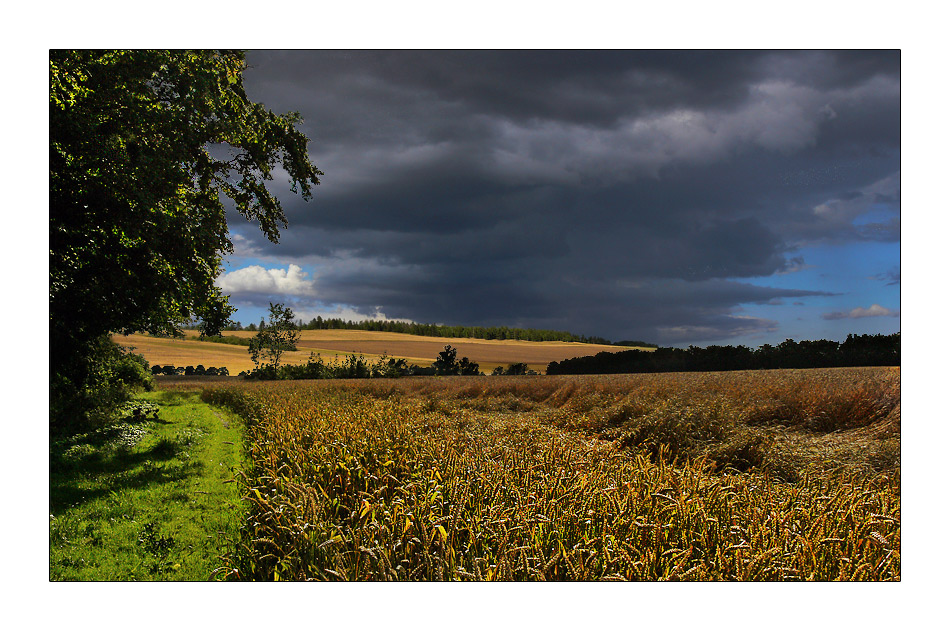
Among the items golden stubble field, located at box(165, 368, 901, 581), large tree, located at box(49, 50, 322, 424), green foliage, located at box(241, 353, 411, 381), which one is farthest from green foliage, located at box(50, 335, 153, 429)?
green foliage, located at box(241, 353, 411, 381)

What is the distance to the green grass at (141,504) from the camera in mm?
3930

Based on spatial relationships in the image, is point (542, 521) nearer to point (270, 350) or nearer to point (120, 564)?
point (120, 564)

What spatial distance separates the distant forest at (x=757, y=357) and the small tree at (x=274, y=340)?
42.0ft

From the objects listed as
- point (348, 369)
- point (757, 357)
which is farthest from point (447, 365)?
point (757, 357)

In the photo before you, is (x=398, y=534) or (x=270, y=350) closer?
(x=398, y=534)

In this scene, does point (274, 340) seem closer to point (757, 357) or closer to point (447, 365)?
point (447, 365)

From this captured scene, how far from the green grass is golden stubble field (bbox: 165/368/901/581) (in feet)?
1.88

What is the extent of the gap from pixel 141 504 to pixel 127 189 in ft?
12.4

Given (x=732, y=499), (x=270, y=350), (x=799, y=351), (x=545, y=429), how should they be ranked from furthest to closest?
(x=270, y=350) → (x=799, y=351) → (x=545, y=429) → (x=732, y=499)

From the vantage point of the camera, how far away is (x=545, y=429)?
592 centimetres

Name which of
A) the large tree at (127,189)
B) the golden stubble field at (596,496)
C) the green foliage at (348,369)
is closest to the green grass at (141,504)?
the golden stubble field at (596,496)

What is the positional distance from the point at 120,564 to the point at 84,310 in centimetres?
436
